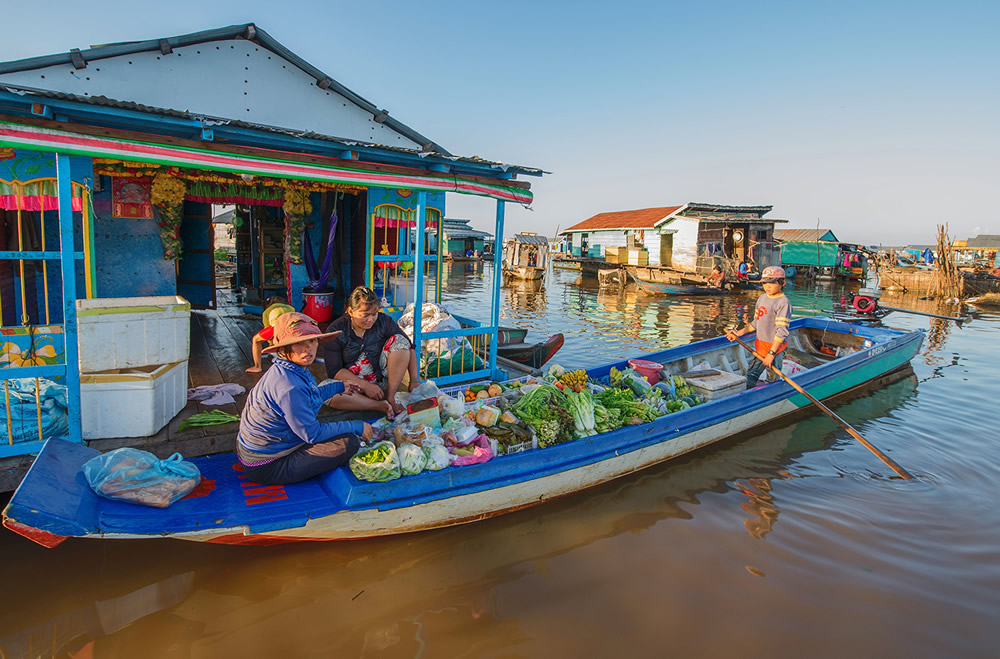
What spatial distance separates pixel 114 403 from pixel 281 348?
1.91 meters

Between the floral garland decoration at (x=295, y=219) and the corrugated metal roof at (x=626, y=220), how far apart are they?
2721cm

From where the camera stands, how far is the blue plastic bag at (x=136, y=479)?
3.62m

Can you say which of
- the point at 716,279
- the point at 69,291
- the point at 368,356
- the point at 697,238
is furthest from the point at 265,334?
the point at 697,238

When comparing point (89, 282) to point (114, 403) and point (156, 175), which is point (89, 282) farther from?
point (156, 175)

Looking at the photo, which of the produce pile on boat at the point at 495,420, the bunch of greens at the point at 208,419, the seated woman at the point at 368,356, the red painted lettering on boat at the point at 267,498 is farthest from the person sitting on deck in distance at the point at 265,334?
the produce pile on boat at the point at 495,420

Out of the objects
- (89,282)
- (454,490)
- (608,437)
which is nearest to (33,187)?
(89,282)

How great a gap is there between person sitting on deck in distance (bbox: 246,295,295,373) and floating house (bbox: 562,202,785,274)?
26.2 m

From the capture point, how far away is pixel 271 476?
4.09m

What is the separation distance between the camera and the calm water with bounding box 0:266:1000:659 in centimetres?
362

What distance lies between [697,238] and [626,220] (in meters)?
8.46

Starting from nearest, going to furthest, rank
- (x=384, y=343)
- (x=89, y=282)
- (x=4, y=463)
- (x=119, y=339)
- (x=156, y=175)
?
(x=4, y=463) < (x=119, y=339) < (x=89, y=282) < (x=384, y=343) < (x=156, y=175)

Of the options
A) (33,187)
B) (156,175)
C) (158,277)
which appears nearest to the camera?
(33,187)

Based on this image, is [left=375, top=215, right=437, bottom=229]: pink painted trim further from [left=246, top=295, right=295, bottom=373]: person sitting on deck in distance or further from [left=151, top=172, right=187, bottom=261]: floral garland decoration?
[left=151, top=172, right=187, bottom=261]: floral garland decoration

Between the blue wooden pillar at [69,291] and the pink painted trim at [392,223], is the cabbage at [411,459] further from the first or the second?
the pink painted trim at [392,223]
